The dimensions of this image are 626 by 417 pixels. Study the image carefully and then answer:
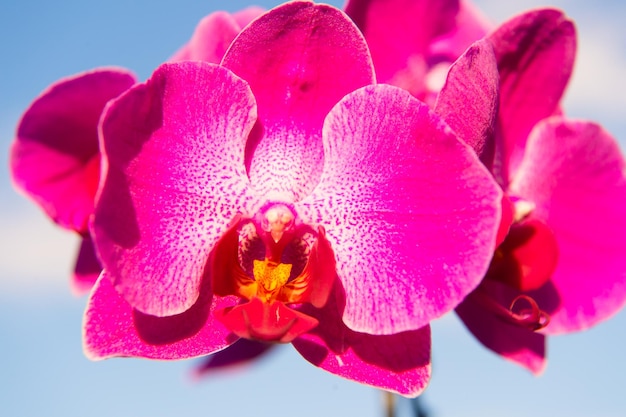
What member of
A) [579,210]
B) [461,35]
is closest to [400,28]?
[461,35]

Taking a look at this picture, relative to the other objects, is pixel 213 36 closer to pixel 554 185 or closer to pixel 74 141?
pixel 74 141

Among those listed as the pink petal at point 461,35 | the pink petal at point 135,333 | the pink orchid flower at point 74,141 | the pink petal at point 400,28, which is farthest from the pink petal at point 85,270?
the pink petal at point 461,35

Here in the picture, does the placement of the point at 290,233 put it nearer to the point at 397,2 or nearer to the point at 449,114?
the point at 449,114

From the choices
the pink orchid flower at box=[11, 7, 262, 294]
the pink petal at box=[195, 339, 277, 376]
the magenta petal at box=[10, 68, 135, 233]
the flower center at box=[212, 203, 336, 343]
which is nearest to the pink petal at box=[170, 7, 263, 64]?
the pink orchid flower at box=[11, 7, 262, 294]

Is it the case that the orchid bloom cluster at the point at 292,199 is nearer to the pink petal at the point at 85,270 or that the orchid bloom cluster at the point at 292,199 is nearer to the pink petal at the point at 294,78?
the pink petal at the point at 294,78

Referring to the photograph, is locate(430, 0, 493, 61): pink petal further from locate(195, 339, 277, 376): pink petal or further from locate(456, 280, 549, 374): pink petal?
locate(195, 339, 277, 376): pink petal
